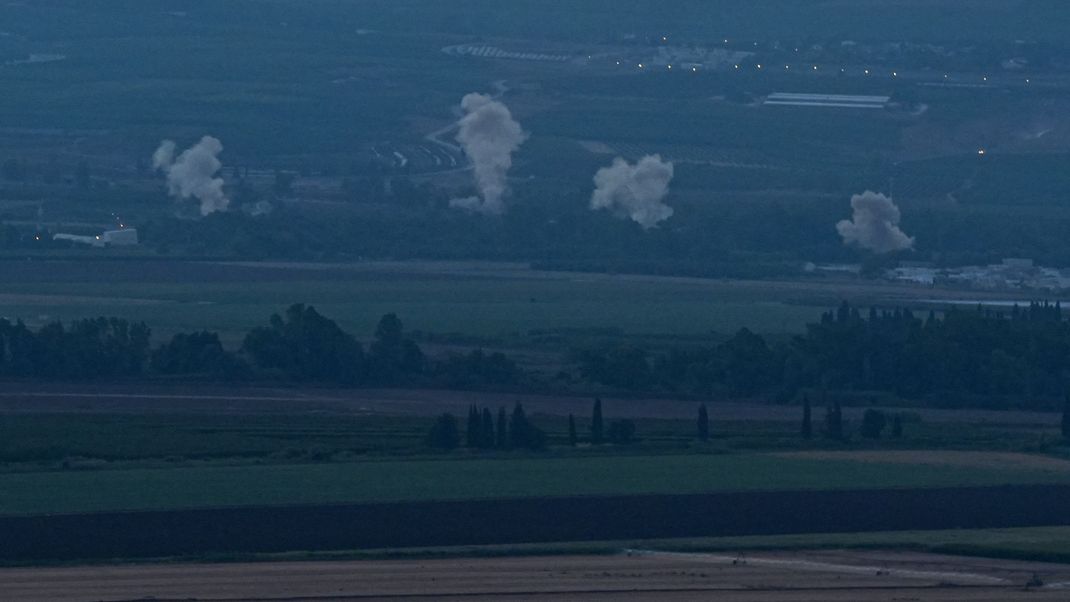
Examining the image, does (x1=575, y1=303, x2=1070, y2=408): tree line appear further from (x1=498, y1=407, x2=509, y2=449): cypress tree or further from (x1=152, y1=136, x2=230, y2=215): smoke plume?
(x1=152, y1=136, x2=230, y2=215): smoke plume

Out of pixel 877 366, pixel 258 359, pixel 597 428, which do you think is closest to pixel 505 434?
pixel 597 428

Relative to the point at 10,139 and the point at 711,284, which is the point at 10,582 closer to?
the point at 711,284

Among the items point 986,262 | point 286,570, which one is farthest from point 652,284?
point 286,570

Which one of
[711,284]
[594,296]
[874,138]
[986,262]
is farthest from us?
[874,138]

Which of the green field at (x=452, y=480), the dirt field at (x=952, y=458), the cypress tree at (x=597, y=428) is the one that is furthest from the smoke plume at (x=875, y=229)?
the green field at (x=452, y=480)

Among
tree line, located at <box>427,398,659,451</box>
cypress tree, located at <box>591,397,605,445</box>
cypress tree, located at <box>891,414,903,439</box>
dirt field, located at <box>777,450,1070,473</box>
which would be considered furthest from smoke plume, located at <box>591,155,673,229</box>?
dirt field, located at <box>777,450,1070,473</box>

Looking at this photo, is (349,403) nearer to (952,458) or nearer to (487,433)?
(487,433)

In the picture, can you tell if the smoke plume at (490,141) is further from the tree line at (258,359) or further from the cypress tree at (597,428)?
the cypress tree at (597,428)
